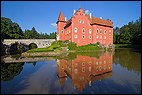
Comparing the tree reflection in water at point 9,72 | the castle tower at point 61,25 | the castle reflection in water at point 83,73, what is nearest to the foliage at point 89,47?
the castle tower at point 61,25

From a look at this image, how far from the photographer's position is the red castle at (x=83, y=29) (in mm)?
46875

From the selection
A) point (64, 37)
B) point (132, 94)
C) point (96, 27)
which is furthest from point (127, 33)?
point (132, 94)

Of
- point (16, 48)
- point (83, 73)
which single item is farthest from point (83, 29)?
point (83, 73)

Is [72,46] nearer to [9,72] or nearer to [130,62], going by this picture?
[130,62]

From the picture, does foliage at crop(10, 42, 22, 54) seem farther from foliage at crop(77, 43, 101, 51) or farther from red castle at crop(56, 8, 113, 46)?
foliage at crop(77, 43, 101, 51)

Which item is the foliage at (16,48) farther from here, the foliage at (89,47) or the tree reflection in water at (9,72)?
the tree reflection in water at (9,72)

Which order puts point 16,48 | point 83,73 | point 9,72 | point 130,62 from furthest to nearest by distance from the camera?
point 16,48, point 130,62, point 9,72, point 83,73

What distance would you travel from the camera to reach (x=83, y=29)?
48.4 metres

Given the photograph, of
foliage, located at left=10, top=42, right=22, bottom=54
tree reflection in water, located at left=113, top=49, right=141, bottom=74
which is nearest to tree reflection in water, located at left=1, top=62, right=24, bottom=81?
tree reflection in water, located at left=113, top=49, right=141, bottom=74

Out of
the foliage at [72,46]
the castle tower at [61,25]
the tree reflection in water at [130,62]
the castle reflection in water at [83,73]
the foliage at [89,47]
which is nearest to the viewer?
the castle reflection in water at [83,73]

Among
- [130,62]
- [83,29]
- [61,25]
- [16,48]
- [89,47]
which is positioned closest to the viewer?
[130,62]

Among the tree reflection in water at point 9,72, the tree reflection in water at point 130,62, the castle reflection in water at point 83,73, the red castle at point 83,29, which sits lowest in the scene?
the tree reflection in water at point 9,72

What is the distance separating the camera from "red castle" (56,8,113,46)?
46875mm

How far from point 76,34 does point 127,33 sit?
38294 millimetres
